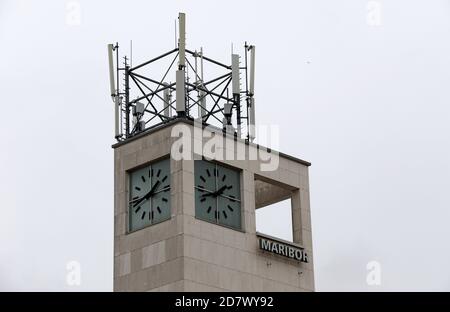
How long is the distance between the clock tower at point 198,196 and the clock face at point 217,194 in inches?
2.1

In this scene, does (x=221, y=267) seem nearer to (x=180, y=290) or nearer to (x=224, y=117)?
(x=180, y=290)

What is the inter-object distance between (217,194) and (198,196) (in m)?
1.47

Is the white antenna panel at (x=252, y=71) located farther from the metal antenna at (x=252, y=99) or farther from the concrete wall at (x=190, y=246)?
the concrete wall at (x=190, y=246)

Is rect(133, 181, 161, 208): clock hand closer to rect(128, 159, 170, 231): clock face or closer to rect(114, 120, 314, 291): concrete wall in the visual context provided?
rect(128, 159, 170, 231): clock face

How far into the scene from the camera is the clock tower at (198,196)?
82938 mm

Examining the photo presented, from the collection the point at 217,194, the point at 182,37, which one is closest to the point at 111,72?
the point at 182,37

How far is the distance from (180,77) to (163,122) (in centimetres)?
269

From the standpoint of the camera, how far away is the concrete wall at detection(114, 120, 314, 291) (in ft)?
270

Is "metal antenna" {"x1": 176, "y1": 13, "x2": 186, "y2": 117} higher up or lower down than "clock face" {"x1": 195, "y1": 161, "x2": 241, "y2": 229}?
higher up

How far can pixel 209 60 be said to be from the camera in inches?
3585

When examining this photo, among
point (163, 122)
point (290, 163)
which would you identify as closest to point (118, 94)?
point (163, 122)

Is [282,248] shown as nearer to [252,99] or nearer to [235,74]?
[252,99]

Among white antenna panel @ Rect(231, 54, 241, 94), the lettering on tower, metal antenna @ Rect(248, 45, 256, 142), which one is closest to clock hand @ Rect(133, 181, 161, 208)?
the lettering on tower

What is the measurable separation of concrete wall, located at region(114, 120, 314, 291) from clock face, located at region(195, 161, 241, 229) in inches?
19.0
